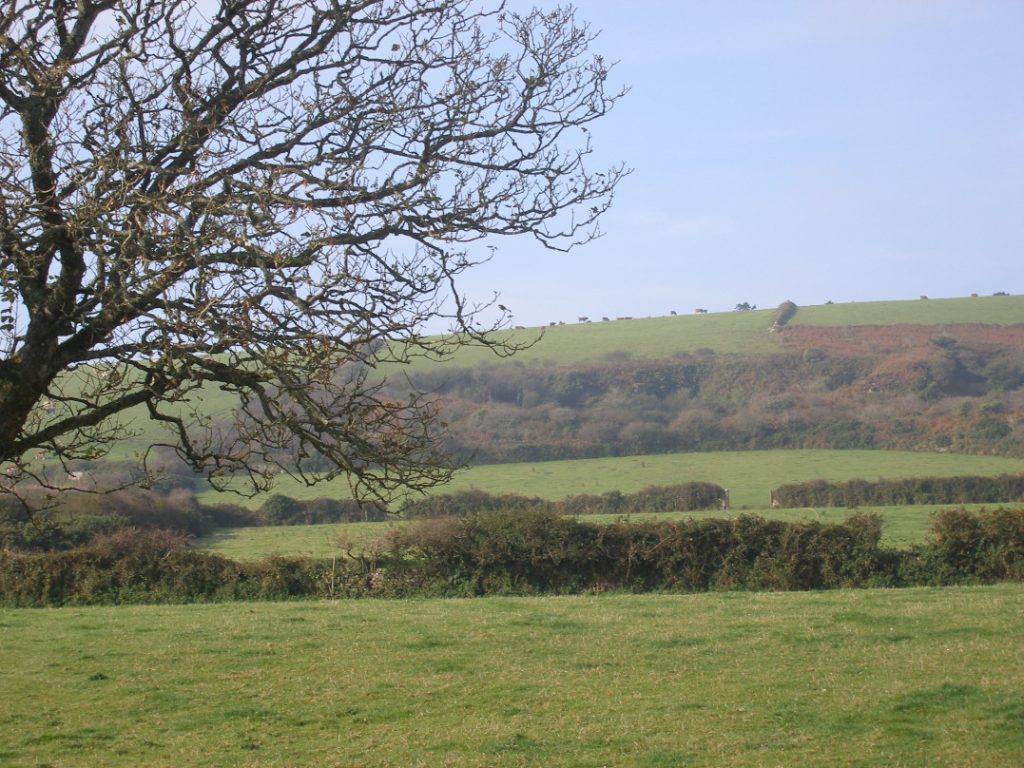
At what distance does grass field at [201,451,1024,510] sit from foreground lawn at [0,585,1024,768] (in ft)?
80.3

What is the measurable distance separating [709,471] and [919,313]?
4693 centimetres

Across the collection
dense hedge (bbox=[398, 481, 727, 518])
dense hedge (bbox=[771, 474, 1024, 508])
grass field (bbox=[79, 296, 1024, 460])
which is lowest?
dense hedge (bbox=[771, 474, 1024, 508])

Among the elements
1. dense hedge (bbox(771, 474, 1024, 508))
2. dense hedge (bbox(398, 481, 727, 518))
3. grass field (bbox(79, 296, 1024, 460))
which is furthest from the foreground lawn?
grass field (bbox(79, 296, 1024, 460))

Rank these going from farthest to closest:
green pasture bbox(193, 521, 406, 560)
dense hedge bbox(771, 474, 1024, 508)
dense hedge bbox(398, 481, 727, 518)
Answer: dense hedge bbox(771, 474, 1024, 508) < dense hedge bbox(398, 481, 727, 518) < green pasture bbox(193, 521, 406, 560)

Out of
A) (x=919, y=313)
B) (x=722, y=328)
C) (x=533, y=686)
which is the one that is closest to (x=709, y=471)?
(x=533, y=686)

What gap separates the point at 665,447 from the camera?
60.2 meters

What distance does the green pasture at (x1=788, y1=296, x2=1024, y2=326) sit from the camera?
3372 inches

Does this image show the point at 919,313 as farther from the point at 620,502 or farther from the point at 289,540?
the point at 289,540

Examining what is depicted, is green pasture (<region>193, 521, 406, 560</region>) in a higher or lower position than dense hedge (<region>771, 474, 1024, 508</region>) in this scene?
higher

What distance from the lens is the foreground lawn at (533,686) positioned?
9.62 meters

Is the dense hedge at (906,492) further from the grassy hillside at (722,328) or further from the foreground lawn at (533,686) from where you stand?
the grassy hillside at (722,328)

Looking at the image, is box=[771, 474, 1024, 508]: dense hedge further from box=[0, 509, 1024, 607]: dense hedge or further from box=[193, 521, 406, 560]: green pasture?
box=[193, 521, 406, 560]: green pasture

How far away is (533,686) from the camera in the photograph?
12.7m

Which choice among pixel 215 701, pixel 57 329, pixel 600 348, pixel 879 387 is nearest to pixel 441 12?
pixel 57 329
